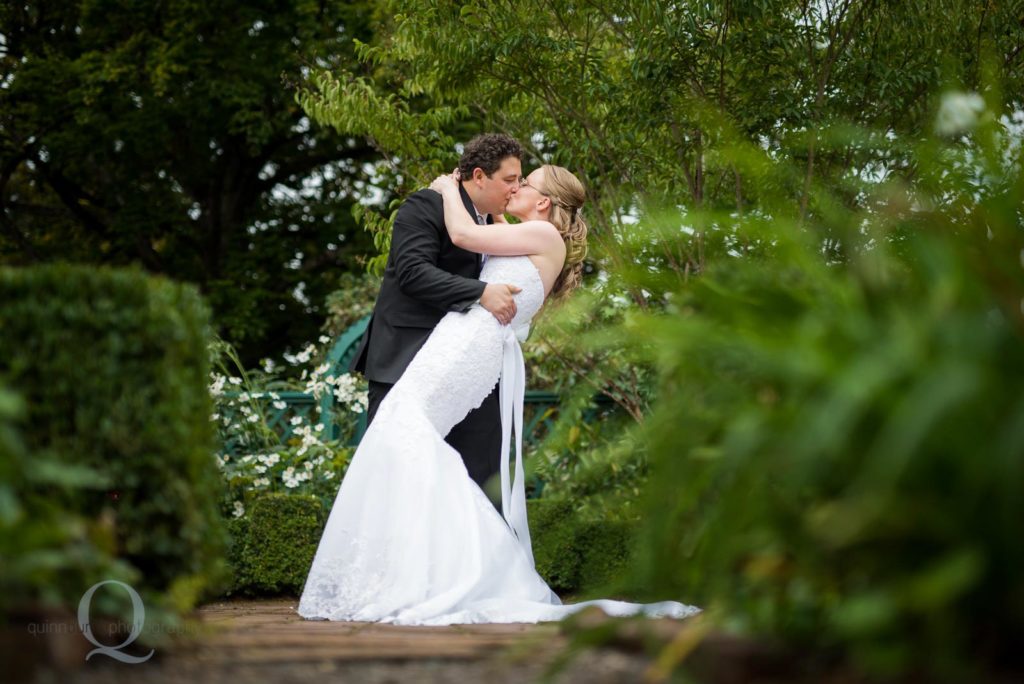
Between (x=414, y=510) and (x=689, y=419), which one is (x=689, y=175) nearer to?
(x=414, y=510)

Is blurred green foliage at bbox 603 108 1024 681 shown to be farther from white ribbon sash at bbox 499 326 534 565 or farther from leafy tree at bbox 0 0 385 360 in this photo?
leafy tree at bbox 0 0 385 360

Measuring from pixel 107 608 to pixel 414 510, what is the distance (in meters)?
2.12

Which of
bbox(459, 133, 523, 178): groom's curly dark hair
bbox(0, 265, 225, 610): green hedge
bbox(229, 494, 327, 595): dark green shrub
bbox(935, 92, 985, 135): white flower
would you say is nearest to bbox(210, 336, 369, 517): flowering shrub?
bbox(229, 494, 327, 595): dark green shrub

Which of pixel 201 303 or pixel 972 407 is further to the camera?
pixel 201 303

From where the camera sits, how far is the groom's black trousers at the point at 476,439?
180 inches

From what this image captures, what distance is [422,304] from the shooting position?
464cm

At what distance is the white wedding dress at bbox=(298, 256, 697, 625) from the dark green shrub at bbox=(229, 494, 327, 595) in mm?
1616

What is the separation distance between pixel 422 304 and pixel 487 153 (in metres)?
0.74

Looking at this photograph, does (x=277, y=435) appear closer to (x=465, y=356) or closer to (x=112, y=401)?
(x=465, y=356)

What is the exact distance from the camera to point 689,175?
572cm

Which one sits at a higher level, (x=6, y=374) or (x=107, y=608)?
(x=6, y=374)

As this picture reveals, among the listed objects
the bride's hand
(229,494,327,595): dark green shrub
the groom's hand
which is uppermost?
the bride's hand

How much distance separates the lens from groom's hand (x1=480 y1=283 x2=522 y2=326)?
14.9ft

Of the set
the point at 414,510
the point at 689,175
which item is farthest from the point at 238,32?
the point at 414,510
